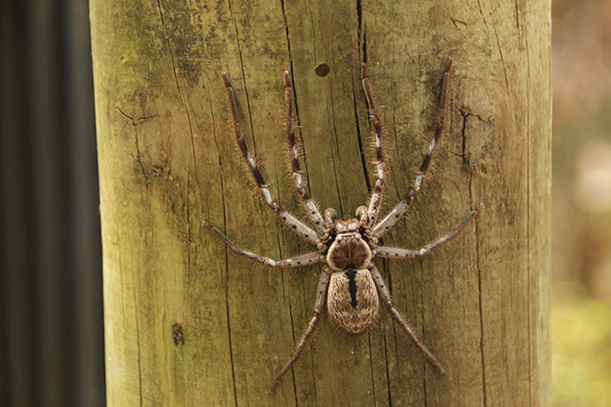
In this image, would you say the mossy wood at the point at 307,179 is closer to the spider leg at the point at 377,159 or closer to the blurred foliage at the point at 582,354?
the spider leg at the point at 377,159

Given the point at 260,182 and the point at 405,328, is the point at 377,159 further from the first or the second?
the point at 405,328

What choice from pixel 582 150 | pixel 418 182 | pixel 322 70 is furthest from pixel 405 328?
pixel 582 150

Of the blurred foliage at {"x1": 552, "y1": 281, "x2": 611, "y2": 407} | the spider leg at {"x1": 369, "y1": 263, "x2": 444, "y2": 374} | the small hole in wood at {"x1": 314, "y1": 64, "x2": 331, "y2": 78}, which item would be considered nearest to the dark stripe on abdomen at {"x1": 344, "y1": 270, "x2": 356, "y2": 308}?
the spider leg at {"x1": 369, "y1": 263, "x2": 444, "y2": 374}

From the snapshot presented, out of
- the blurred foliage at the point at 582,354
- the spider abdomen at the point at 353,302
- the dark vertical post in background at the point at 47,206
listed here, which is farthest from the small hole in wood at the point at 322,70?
the blurred foliage at the point at 582,354

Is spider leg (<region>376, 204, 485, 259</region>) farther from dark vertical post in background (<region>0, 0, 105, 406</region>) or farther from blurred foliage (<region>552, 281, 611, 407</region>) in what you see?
blurred foliage (<region>552, 281, 611, 407</region>)

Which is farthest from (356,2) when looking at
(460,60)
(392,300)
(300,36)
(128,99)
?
(392,300)
